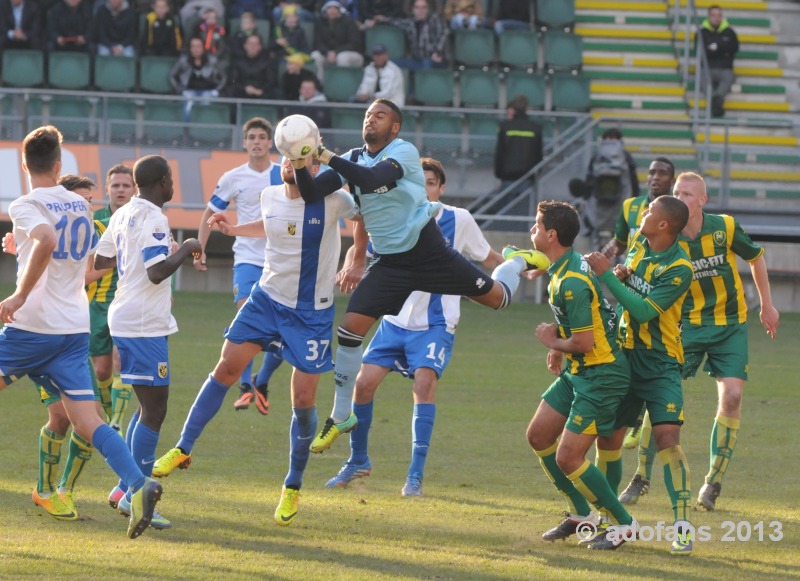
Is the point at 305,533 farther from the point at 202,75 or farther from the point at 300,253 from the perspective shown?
the point at 202,75

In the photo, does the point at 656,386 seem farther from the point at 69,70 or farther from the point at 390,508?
the point at 69,70

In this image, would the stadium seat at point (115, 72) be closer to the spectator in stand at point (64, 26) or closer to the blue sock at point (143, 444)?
the spectator in stand at point (64, 26)

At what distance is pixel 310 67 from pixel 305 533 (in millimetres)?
16162

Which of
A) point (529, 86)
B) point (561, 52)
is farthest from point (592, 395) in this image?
point (561, 52)

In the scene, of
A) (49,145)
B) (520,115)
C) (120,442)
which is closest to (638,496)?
A: (120,442)

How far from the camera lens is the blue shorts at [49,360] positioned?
6465 millimetres

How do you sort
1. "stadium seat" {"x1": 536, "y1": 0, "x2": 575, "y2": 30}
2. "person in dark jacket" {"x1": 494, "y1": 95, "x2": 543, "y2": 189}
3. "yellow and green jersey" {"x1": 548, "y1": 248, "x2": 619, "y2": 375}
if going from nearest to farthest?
1. "yellow and green jersey" {"x1": 548, "y1": 248, "x2": 619, "y2": 375}
2. "person in dark jacket" {"x1": 494, "y1": 95, "x2": 543, "y2": 189}
3. "stadium seat" {"x1": 536, "y1": 0, "x2": 575, "y2": 30}

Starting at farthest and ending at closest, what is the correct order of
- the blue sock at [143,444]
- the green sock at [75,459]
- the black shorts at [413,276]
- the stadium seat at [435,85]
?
the stadium seat at [435,85] < the black shorts at [413,276] < the green sock at [75,459] < the blue sock at [143,444]

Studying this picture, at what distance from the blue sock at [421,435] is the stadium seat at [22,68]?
601 inches

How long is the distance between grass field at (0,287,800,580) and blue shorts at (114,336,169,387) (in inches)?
29.9

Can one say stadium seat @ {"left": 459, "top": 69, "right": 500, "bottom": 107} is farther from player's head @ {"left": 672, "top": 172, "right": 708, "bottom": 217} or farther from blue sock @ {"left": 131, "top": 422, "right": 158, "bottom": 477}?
blue sock @ {"left": 131, "top": 422, "right": 158, "bottom": 477}

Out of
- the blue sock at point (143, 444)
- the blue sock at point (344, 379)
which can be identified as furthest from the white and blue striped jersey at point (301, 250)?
the blue sock at point (143, 444)

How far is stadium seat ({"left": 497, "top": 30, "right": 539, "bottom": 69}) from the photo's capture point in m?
23.3

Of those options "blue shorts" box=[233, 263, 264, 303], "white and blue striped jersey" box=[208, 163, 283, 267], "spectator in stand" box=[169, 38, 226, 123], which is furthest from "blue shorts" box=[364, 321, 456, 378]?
"spectator in stand" box=[169, 38, 226, 123]
